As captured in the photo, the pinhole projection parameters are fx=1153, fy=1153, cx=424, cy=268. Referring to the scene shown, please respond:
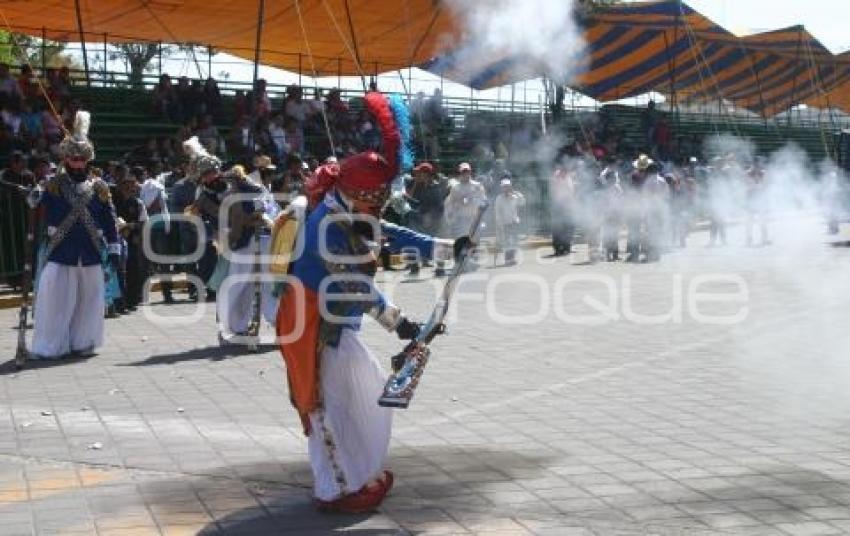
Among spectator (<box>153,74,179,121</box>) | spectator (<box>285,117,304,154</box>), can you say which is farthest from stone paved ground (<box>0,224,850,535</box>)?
spectator (<box>153,74,179,121</box>)

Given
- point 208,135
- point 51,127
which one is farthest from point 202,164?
point 208,135

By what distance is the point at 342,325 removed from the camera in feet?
18.3

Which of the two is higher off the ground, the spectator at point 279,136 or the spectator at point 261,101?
the spectator at point 261,101

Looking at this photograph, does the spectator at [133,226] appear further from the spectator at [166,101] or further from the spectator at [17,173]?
the spectator at [166,101]

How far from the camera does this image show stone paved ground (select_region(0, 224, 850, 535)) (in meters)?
5.44

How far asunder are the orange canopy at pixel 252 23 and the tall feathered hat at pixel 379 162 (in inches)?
556

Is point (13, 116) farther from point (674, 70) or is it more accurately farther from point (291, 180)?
point (674, 70)

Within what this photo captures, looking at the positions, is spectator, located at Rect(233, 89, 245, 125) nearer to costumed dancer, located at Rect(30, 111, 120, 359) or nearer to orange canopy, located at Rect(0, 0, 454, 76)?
orange canopy, located at Rect(0, 0, 454, 76)

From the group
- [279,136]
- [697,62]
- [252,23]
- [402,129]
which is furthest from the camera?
[697,62]

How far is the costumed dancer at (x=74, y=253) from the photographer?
33.8 feet

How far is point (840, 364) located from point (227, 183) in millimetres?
5902

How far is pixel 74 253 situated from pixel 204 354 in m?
1.49

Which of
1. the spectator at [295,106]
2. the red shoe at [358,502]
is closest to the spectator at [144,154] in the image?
the spectator at [295,106]

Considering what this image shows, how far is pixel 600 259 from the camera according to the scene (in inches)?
861
